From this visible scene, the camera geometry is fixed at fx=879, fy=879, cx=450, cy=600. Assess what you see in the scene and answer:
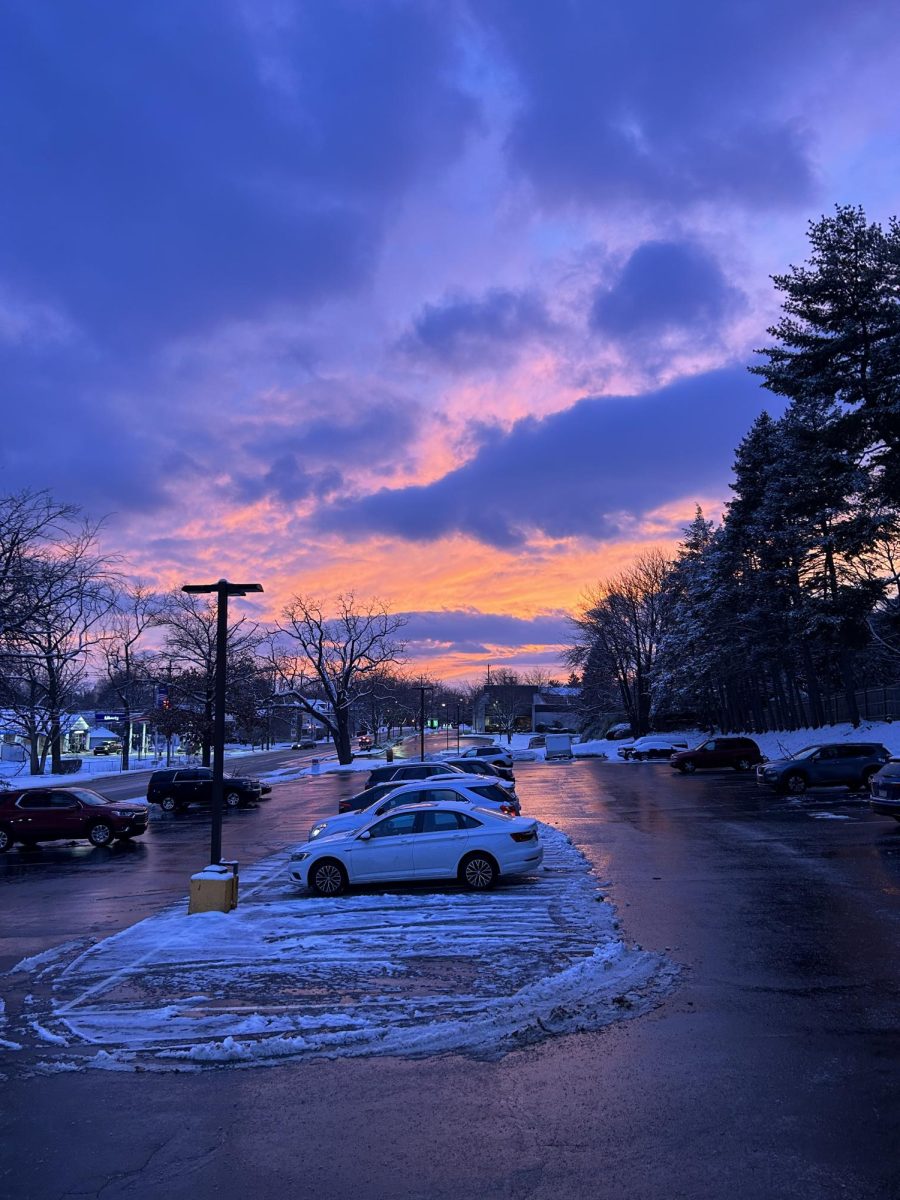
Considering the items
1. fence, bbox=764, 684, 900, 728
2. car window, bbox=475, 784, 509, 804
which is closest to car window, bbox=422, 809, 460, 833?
car window, bbox=475, 784, 509, 804

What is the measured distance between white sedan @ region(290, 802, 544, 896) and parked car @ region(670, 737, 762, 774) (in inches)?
1280

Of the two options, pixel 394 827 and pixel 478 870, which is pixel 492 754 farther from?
pixel 478 870

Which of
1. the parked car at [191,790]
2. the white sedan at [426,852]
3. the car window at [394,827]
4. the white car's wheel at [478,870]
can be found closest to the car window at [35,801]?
the parked car at [191,790]

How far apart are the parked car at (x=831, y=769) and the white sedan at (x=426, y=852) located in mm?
18291

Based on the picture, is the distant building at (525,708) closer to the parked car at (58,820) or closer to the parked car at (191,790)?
the parked car at (191,790)

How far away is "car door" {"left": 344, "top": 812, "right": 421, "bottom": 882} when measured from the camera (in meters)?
13.0

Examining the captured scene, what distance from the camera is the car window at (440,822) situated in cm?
1313

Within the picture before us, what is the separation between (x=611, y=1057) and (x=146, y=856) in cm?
1645

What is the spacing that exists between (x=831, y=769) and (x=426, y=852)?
2007 cm

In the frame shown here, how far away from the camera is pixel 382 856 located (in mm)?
13070

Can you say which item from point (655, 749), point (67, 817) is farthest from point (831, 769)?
A: point (655, 749)

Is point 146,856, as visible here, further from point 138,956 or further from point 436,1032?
point 436,1032

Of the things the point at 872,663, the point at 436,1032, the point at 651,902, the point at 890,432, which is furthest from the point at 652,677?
the point at 436,1032

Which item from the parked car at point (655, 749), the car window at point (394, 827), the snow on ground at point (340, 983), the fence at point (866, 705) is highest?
the fence at point (866, 705)
